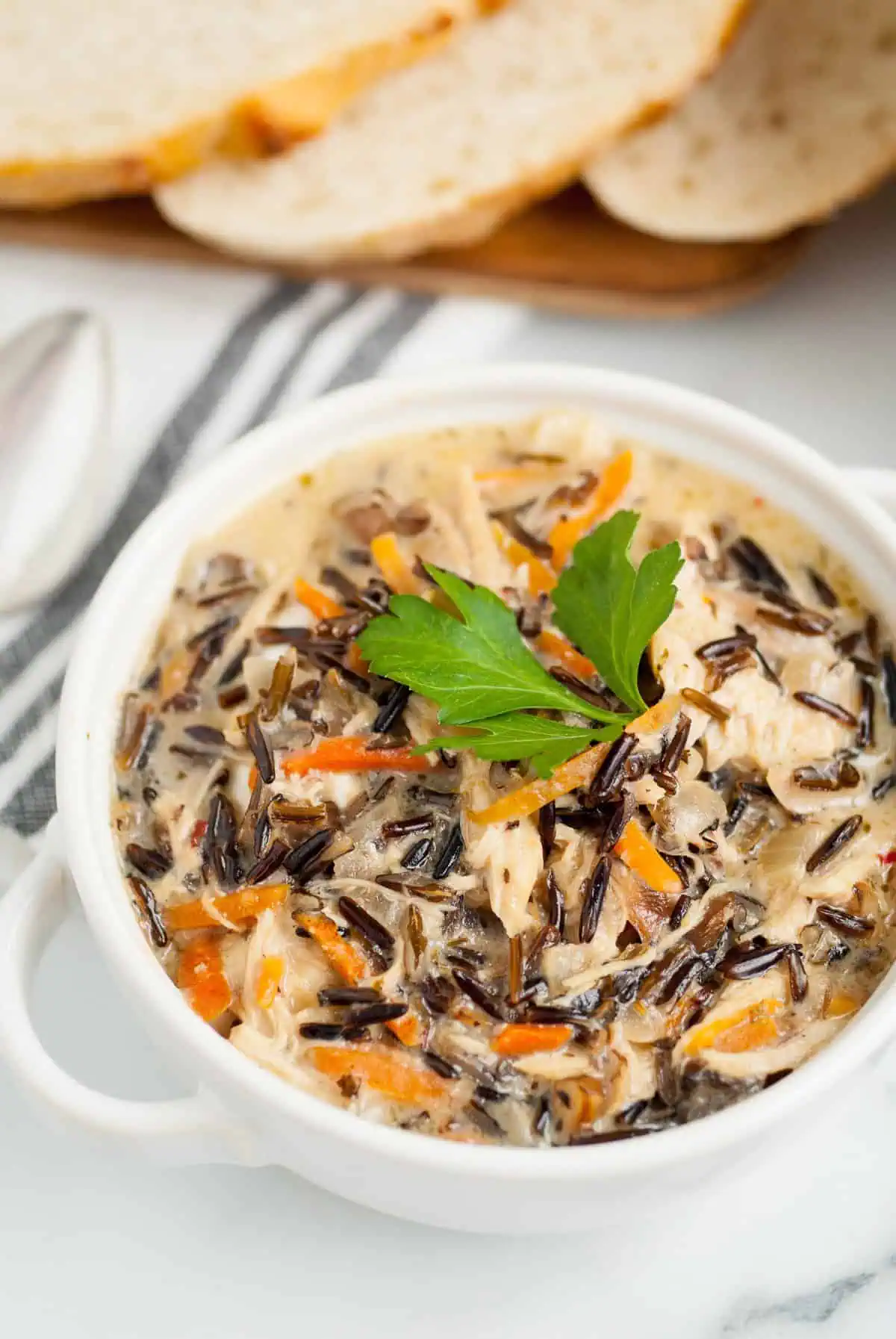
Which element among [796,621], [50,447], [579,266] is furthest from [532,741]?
[579,266]

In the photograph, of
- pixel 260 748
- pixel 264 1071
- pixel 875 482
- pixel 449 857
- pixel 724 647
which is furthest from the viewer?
pixel 875 482

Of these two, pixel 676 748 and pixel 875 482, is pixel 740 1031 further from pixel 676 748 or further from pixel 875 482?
pixel 875 482

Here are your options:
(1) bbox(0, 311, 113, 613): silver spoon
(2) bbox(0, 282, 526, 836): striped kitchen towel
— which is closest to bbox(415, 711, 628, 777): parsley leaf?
(2) bbox(0, 282, 526, 836): striped kitchen towel

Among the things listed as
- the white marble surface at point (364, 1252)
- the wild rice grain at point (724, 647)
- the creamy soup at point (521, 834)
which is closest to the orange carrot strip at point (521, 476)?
the creamy soup at point (521, 834)

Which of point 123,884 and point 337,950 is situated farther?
point 123,884

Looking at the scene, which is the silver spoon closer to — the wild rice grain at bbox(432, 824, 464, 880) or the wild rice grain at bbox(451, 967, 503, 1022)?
the wild rice grain at bbox(432, 824, 464, 880)

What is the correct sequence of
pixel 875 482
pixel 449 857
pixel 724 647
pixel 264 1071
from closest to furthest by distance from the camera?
pixel 264 1071 → pixel 449 857 → pixel 724 647 → pixel 875 482

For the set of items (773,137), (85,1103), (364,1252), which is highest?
(773,137)
